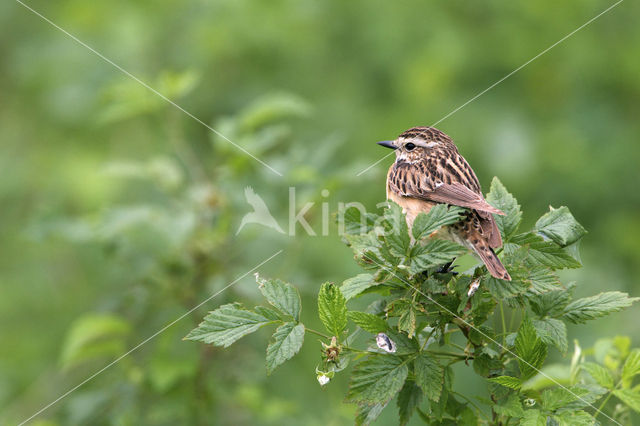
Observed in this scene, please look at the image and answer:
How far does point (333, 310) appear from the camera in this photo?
1.74 m

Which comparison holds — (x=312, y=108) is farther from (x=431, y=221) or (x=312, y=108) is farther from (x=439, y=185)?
(x=431, y=221)

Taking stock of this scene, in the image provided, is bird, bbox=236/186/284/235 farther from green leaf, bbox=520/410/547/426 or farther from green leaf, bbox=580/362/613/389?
green leaf, bbox=520/410/547/426

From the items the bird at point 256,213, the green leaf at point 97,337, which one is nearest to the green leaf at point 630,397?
the bird at point 256,213

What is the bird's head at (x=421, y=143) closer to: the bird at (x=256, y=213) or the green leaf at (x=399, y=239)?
the green leaf at (x=399, y=239)

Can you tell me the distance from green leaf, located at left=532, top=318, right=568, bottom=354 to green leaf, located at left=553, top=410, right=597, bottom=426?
14 cm

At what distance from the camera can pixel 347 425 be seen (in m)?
3.52

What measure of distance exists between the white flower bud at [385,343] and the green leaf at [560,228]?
50 centimetres

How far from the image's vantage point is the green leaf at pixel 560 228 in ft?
6.09

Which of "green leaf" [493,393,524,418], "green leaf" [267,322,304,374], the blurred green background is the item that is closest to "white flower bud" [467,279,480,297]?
"green leaf" [493,393,524,418]

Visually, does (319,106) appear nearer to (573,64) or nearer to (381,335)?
(573,64)

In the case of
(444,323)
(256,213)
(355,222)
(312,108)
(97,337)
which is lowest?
(444,323)

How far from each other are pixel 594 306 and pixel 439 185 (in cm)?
75

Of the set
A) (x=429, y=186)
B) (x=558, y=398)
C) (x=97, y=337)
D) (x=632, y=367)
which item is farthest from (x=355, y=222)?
(x=97, y=337)

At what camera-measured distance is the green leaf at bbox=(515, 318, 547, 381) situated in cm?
169
